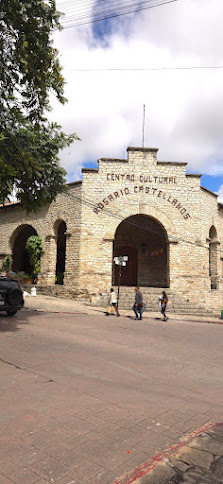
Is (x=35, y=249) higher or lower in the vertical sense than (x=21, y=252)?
lower

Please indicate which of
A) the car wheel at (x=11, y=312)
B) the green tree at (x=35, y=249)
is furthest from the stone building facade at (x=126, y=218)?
the car wheel at (x=11, y=312)

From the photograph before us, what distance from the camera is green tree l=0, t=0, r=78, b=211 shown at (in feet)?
24.8

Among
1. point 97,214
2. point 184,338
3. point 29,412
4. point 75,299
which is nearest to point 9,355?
point 29,412

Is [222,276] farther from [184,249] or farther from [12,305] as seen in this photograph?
[12,305]

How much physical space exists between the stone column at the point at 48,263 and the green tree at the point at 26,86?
32.3 feet

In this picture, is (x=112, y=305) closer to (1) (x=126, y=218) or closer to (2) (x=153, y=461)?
(1) (x=126, y=218)

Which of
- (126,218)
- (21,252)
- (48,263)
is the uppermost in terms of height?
(126,218)

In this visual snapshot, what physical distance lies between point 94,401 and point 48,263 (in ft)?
51.7

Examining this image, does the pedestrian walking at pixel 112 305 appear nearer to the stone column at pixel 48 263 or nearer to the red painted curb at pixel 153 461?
the stone column at pixel 48 263

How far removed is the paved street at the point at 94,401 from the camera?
2.60 metres

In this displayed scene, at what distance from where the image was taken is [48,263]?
63.0 feet

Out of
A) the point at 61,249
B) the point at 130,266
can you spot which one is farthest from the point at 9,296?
the point at 130,266

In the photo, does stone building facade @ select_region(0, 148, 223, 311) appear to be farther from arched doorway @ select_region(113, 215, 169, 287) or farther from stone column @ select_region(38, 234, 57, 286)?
arched doorway @ select_region(113, 215, 169, 287)

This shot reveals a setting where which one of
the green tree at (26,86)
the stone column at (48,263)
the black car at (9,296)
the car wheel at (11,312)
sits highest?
the green tree at (26,86)
